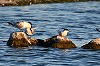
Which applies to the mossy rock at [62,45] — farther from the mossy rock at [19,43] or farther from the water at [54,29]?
the mossy rock at [19,43]

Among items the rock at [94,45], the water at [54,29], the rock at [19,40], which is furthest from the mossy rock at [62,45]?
the rock at [19,40]

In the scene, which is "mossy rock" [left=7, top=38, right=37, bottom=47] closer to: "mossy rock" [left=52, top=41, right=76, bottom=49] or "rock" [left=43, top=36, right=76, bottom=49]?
"rock" [left=43, top=36, right=76, bottom=49]

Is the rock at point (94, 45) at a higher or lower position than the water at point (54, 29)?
higher

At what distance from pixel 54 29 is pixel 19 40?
12063 mm

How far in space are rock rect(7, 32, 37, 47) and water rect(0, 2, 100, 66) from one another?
360mm

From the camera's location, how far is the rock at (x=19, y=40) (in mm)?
33062

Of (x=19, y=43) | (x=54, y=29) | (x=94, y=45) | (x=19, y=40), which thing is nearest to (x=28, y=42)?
(x=19, y=43)

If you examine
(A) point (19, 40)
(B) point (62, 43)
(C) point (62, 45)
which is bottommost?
(C) point (62, 45)

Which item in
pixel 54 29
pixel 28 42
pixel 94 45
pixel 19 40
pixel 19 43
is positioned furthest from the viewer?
pixel 54 29

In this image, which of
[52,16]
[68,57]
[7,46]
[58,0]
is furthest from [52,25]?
[58,0]

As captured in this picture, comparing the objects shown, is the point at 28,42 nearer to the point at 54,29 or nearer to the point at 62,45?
the point at 62,45

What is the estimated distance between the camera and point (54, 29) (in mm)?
45031

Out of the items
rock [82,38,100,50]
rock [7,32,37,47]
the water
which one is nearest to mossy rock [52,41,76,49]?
the water

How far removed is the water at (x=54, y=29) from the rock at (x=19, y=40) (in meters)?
0.36
